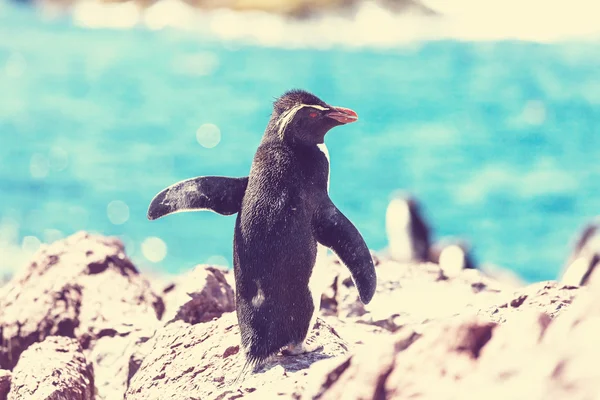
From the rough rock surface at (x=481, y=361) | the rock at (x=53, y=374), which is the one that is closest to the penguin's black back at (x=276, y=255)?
the rock at (x=53, y=374)

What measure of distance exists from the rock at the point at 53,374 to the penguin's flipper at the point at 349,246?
1.25 metres

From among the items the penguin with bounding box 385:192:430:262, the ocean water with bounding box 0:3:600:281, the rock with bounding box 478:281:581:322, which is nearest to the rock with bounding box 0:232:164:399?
the rock with bounding box 478:281:581:322

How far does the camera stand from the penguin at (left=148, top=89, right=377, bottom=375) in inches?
126

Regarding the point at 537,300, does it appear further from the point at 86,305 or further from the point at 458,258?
the point at 458,258

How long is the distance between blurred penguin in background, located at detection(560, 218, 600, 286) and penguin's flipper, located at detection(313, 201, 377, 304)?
3.95 feet

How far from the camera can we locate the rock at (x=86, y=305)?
427cm

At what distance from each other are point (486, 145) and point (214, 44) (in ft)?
61.1

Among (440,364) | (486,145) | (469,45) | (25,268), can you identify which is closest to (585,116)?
(486,145)

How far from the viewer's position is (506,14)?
40750 mm

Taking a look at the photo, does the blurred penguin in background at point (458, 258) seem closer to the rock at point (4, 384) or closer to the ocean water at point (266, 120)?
the ocean water at point (266, 120)

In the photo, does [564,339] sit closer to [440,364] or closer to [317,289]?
[440,364]

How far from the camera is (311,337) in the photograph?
11.3 feet

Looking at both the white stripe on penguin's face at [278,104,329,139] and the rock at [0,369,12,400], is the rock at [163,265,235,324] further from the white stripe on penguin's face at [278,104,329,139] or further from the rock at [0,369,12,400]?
the white stripe on penguin's face at [278,104,329,139]

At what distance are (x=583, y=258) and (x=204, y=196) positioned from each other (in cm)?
416
